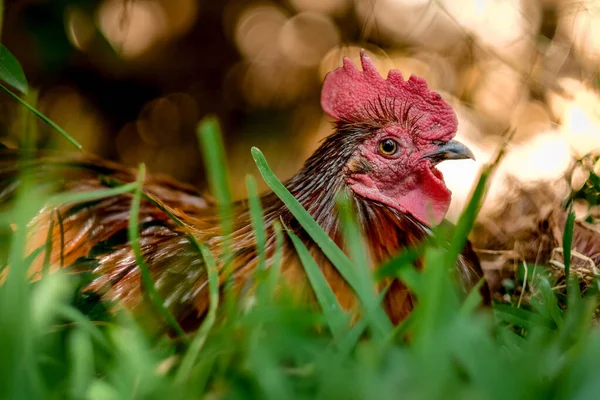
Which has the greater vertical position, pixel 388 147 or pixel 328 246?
pixel 388 147

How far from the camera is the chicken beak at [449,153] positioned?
157 centimetres

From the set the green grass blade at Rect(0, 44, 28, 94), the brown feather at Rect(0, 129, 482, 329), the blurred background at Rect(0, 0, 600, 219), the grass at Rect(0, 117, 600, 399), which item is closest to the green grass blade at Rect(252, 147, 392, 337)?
the grass at Rect(0, 117, 600, 399)

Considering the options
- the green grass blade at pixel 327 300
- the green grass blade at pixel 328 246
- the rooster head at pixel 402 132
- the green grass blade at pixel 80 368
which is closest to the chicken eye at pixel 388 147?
the rooster head at pixel 402 132

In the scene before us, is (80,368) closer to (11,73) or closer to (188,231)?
(188,231)

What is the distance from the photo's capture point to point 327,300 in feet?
3.17

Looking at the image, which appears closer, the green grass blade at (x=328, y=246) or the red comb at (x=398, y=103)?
the green grass blade at (x=328, y=246)

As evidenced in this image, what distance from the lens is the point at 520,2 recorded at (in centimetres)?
275

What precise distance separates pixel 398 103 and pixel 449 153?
0.59ft

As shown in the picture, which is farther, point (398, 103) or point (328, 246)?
point (398, 103)

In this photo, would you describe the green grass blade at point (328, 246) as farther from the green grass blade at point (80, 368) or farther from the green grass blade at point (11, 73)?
the green grass blade at point (11, 73)

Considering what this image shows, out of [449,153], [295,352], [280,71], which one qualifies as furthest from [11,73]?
[280,71]

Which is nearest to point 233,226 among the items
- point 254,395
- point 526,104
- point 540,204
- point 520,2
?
point 254,395

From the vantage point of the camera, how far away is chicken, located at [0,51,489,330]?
129cm

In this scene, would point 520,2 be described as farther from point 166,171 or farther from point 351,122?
point 166,171
